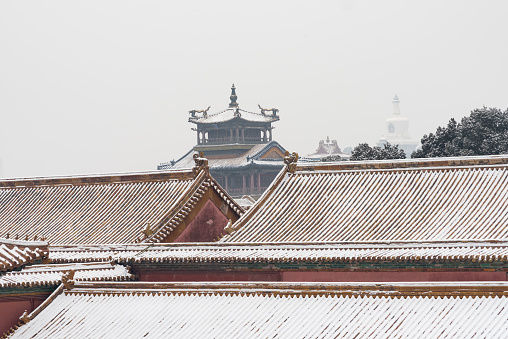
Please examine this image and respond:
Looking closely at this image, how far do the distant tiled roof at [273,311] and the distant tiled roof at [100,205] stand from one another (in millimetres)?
11403

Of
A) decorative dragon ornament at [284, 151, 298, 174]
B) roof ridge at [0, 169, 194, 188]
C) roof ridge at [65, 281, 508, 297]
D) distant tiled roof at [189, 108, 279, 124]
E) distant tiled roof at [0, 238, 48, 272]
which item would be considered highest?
distant tiled roof at [189, 108, 279, 124]

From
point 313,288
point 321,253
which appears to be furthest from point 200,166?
point 313,288

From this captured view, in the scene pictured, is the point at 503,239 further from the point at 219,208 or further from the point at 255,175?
the point at 255,175

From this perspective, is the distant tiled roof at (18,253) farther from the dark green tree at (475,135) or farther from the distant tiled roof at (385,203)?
the dark green tree at (475,135)

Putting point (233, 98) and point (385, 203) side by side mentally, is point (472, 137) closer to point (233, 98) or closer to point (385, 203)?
point (385, 203)

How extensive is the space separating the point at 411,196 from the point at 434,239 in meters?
2.83

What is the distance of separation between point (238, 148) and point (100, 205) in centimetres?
5939

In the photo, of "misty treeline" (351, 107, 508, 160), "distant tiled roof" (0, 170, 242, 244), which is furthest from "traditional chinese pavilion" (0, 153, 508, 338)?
"misty treeline" (351, 107, 508, 160)

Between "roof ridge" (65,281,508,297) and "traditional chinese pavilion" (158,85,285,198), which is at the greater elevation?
"traditional chinese pavilion" (158,85,285,198)

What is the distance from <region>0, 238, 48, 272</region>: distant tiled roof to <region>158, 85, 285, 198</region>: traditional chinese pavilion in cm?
7107

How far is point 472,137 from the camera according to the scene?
2309 inches

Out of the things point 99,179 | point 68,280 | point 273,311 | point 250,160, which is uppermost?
point 250,160

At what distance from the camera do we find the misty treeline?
57.6 m

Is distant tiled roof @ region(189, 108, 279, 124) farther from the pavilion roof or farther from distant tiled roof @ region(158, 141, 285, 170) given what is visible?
the pavilion roof
